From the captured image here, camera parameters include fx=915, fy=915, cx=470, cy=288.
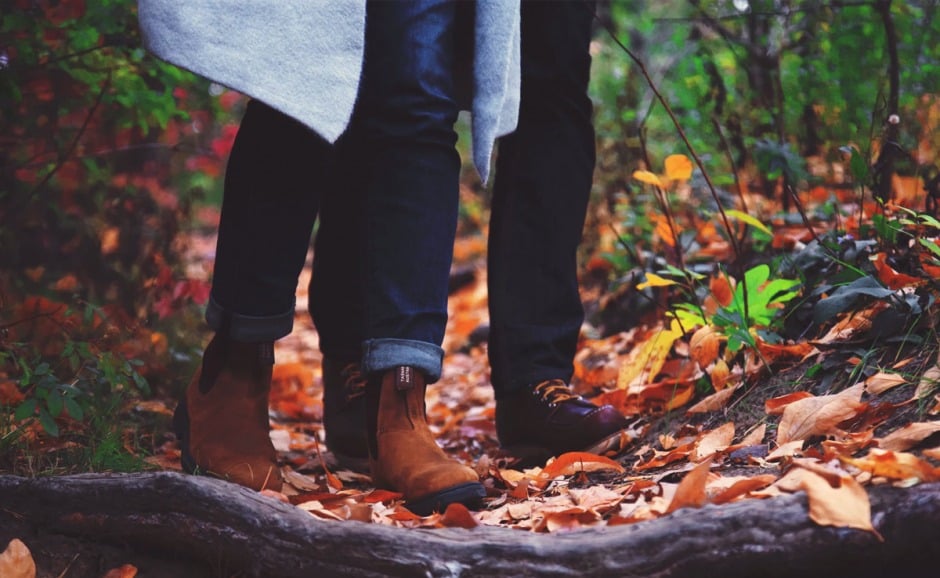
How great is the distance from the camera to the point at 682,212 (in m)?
3.45

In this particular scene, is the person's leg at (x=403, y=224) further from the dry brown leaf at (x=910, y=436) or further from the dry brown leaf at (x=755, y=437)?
the dry brown leaf at (x=910, y=436)

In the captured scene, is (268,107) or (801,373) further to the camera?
(801,373)

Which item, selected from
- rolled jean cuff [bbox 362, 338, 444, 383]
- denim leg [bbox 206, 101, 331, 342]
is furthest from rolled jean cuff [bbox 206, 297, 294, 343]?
rolled jean cuff [bbox 362, 338, 444, 383]

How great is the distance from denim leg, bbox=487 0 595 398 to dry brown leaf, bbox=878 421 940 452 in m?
0.88

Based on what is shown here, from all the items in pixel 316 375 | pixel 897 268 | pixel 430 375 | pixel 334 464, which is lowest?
pixel 316 375

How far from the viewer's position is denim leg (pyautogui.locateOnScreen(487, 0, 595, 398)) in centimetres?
206

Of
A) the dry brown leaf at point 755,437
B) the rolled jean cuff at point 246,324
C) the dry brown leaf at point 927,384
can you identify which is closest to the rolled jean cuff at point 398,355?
the rolled jean cuff at point 246,324

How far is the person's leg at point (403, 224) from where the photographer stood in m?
1.61

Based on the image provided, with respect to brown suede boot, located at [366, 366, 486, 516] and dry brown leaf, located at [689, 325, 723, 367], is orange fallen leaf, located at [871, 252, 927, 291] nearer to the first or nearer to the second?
dry brown leaf, located at [689, 325, 723, 367]

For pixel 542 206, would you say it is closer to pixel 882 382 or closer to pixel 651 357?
pixel 651 357

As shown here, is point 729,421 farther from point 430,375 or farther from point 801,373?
point 430,375

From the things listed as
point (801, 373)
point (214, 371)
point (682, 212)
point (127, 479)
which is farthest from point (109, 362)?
point (682, 212)

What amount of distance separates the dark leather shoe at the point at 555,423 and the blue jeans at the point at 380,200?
45cm

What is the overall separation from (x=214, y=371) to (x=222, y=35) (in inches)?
24.8
